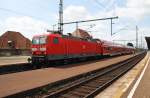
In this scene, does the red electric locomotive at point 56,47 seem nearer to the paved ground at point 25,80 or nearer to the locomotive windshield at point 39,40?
the locomotive windshield at point 39,40

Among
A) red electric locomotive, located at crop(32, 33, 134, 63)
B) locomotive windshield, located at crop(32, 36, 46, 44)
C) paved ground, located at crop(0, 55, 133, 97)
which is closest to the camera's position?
paved ground, located at crop(0, 55, 133, 97)

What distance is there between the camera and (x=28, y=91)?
1219 cm

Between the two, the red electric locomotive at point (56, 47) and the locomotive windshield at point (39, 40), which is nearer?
the red electric locomotive at point (56, 47)

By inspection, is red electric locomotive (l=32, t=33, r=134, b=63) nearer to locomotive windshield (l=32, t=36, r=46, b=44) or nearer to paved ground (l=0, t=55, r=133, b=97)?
locomotive windshield (l=32, t=36, r=46, b=44)

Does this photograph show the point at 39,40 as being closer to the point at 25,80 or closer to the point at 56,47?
the point at 56,47

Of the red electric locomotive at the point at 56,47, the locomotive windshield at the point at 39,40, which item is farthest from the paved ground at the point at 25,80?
the locomotive windshield at the point at 39,40

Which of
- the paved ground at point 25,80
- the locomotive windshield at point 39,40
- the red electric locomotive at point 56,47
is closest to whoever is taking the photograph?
the paved ground at point 25,80

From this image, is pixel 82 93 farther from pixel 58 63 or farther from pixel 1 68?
pixel 58 63

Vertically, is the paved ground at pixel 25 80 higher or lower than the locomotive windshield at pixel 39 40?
lower

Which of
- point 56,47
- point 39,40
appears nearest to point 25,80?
point 39,40

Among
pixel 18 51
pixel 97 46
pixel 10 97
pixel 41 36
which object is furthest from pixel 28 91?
pixel 18 51

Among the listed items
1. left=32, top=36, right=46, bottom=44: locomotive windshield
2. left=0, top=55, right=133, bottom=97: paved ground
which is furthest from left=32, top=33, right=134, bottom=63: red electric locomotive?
left=0, top=55, right=133, bottom=97: paved ground

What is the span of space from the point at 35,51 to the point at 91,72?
6.75m

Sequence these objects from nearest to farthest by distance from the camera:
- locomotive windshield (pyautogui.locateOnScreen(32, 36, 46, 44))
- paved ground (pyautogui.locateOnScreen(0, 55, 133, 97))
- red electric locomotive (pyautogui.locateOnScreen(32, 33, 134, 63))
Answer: paved ground (pyautogui.locateOnScreen(0, 55, 133, 97))
red electric locomotive (pyautogui.locateOnScreen(32, 33, 134, 63))
locomotive windshield (pyautogui.locateOnScreen(32, 36, 46, 44))
